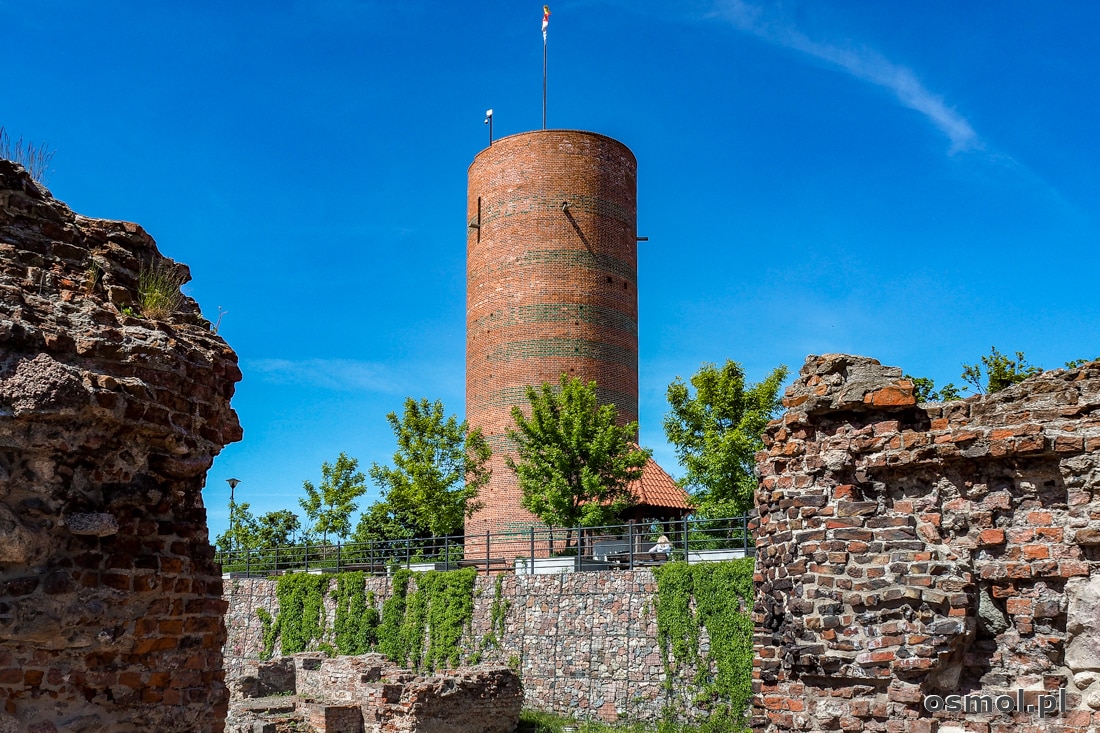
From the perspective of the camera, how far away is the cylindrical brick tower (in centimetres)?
3017

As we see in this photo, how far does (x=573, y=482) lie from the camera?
25219 mm

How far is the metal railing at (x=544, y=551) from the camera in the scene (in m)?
18.5

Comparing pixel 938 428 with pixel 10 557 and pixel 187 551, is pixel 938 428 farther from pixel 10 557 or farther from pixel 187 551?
pixel 10 557

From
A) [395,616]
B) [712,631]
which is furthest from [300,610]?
[712,631]

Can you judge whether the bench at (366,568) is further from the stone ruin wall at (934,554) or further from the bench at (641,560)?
the stone ruin wall at (934,554)

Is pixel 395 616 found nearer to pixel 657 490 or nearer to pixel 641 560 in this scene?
pixel 641 560

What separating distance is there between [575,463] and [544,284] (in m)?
7.17

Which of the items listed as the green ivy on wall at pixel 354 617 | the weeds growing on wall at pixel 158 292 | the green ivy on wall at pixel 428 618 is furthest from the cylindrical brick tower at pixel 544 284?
the weeds growing on wall at pixel 158 292

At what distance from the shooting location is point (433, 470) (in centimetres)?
2722

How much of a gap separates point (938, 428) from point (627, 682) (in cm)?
1235

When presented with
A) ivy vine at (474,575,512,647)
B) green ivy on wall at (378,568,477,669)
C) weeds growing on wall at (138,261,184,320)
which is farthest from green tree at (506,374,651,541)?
weeds growing on wall at (138,261,184,320)

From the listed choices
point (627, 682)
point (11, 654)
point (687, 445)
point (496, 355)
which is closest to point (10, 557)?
point (11, 654)

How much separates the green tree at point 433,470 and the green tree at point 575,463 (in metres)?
2.09

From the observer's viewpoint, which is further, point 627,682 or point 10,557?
point 627,682
